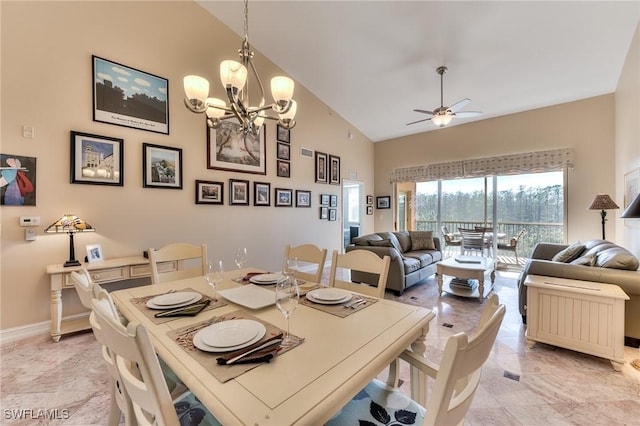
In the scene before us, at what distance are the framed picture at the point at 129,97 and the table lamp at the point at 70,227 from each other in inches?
44.2

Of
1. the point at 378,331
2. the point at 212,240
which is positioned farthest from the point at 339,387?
the point at 212,240

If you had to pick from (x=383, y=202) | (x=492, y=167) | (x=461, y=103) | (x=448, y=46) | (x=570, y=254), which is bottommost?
(x=570, y=254)

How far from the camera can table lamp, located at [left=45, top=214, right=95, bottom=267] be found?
2.47 m

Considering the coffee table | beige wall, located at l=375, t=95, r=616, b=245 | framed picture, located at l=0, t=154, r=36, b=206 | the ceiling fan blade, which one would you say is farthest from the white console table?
framed picture, located at l=0, t=154, r=36, b=206

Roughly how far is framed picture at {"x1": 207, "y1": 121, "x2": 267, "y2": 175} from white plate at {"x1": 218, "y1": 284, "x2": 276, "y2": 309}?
2710 millimetres

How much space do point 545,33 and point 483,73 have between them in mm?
830

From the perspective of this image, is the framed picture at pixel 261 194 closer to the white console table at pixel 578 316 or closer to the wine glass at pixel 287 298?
the wine glass at pixel 287 298

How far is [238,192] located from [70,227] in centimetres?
201

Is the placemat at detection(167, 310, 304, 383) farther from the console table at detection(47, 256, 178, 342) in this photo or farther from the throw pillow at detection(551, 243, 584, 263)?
the throw pillow at detection(551, 243, 584, 263)

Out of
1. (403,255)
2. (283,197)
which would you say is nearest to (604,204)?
(403,255)

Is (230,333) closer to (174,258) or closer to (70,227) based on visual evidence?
(174,258)

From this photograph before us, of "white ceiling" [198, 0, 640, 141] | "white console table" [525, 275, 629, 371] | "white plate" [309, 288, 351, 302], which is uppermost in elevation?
"white ceiling" [198, 0, 640, 141]

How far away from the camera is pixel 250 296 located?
142 cm

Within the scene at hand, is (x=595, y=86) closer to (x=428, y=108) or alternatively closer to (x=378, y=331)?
(x=428, y=108)
